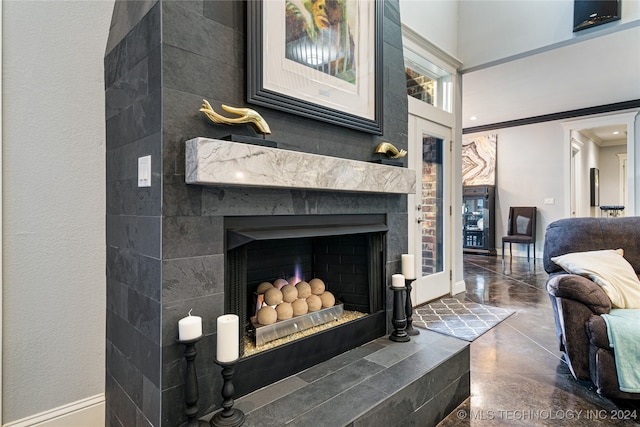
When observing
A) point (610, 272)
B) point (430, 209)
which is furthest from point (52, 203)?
point (430, 209)

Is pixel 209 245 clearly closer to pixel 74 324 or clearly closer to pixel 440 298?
pixel 74 324

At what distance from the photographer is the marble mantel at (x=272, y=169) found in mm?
1215

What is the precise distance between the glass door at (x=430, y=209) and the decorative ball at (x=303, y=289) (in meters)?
1.74

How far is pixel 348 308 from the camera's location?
2205 mm

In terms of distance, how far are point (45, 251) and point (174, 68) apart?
3.22 feet

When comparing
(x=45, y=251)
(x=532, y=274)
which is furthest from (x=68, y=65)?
(x=532, y=274)

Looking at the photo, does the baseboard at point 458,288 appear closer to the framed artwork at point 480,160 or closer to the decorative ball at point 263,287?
the decorative ball at point 263,287

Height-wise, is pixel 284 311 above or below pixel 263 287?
below

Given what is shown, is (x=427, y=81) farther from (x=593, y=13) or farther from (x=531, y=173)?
(x=531, y=173)

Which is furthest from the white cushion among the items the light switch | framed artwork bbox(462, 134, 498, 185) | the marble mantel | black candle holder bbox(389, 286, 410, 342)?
framed artwork bbox(462, 134, 498, 185)

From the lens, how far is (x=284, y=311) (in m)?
1.83

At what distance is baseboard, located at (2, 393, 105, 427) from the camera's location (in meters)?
1.46

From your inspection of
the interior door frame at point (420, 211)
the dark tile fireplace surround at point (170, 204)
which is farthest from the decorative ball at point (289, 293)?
the interior door frame at point (420, 211)

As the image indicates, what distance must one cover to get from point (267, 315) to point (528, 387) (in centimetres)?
159
